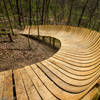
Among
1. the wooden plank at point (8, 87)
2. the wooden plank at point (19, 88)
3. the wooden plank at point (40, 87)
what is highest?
the wooden plank at point (40, 87)

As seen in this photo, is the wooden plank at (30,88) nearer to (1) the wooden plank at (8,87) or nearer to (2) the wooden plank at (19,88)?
(2) the wooden plank at (19,88)

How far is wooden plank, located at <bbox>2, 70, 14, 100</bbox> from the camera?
1341mm

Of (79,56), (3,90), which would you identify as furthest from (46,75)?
(79,56)

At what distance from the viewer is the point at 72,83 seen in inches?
62.7

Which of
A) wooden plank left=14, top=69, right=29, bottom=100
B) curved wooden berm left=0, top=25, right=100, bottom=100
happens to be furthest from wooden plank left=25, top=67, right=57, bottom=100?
wooden plank left=14, top=69, right=29, bottom=100

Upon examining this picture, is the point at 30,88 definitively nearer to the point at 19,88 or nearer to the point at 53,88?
the point at 19,88

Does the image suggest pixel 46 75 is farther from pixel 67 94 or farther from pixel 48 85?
pixel 67 94

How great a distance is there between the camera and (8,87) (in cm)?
150

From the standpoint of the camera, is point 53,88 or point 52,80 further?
point 52,80

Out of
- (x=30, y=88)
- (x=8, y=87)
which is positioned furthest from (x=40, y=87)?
(x=8, y=87)

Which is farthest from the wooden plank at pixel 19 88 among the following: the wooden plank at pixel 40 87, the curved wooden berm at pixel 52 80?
the wooden plank at pixel 40 87

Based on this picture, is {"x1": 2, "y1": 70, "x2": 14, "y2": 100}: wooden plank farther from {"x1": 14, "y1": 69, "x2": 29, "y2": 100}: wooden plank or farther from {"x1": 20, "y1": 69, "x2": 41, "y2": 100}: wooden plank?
{"x1": 20, "y1": 69, "x2": 41, "y2": 100}: wooden plank

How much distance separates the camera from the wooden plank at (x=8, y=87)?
4.40 feet

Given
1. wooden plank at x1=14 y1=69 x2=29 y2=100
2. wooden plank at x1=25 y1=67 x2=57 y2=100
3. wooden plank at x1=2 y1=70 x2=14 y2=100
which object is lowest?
wooden plank at x1=2 y1=70 x2=14 y2=100
